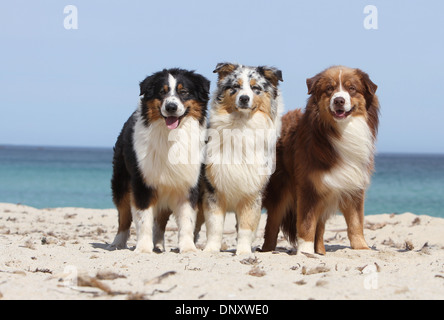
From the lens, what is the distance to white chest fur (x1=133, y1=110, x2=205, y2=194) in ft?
21.1

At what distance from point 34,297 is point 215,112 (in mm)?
3261

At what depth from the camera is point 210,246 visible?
6422mm

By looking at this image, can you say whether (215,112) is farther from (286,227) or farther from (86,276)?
(86,276)

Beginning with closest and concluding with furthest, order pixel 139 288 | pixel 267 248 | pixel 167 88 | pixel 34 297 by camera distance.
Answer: pixel 34 297 → pixel 139 288 → pixel 167 88 → pixel 267 248

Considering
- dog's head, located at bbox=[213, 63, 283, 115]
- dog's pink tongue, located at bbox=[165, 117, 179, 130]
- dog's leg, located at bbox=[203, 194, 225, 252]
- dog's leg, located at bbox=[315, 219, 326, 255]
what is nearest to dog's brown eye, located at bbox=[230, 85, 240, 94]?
dog's head, located at bbox=[213, 63, 283, 115]

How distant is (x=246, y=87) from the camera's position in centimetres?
636

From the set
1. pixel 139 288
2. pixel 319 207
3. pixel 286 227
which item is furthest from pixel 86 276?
pixel 286 227

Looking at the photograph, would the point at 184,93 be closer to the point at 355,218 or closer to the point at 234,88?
the point at 234,88

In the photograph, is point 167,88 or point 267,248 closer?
Answer: point 167,88

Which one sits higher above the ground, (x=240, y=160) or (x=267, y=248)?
(x=240, y=160)

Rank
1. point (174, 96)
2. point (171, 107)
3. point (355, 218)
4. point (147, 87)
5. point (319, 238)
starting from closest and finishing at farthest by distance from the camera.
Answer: point (171, 107) < point (174, 96) < point (147, 87) < point (355, 218) < point (319, 238)

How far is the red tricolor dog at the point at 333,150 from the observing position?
20.2 ft

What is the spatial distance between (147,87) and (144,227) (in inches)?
64.4

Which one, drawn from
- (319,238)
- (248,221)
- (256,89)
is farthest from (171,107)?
(319,238)
